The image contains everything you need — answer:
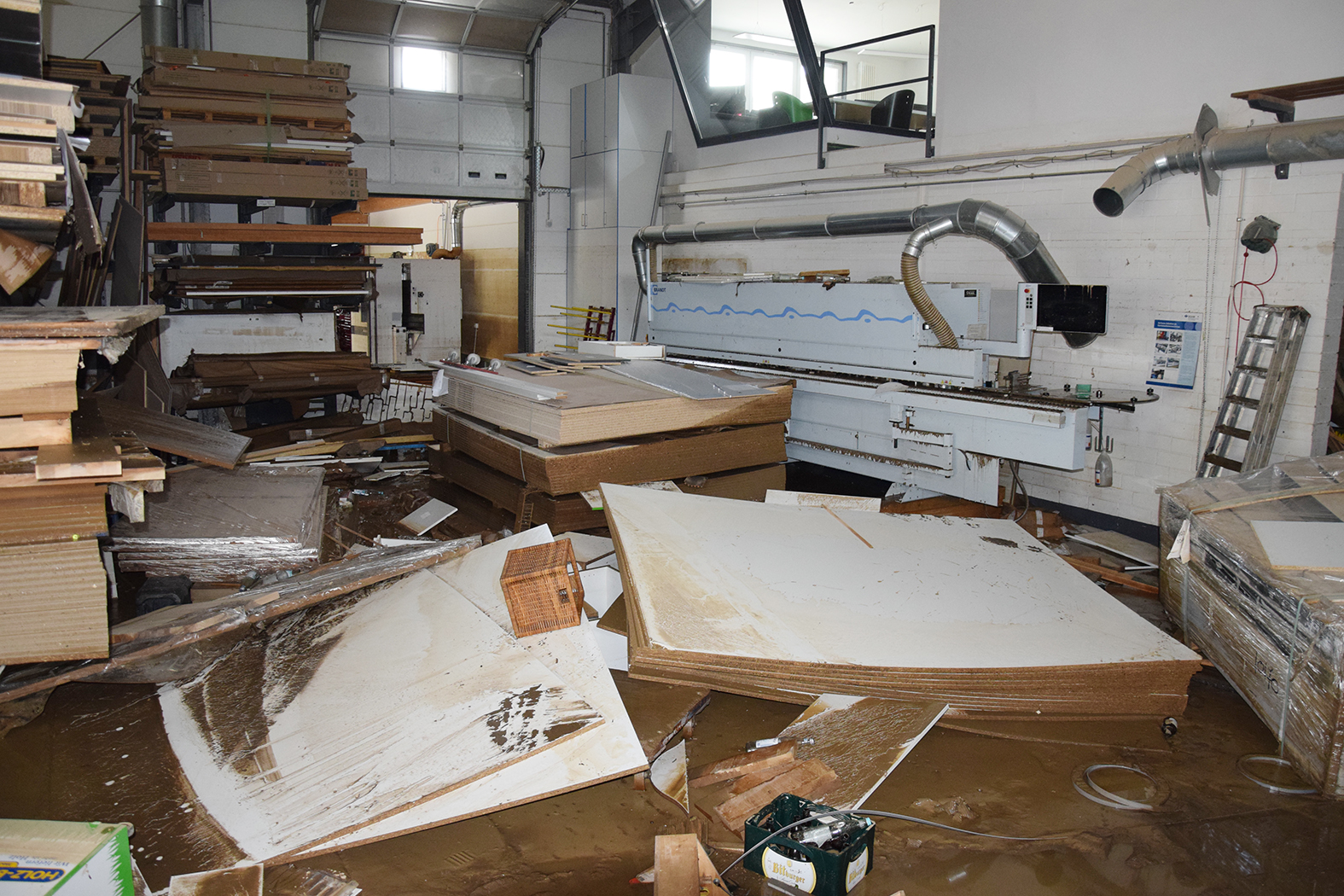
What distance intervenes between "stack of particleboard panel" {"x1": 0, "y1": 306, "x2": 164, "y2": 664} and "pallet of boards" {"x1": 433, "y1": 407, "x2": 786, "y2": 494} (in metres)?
2.27

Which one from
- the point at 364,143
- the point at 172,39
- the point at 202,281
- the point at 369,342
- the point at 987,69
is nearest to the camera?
the point at 987,69

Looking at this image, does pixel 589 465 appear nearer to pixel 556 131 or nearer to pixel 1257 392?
pixel 1257 392

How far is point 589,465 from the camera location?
4840 millimetres

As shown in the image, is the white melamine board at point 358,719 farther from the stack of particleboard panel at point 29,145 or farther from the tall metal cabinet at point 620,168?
the tall metal cabinet at point 620,168

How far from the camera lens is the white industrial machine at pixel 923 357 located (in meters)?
5.16

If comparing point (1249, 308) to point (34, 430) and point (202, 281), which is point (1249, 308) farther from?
point (202, 281)

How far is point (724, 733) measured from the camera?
10.7 feet

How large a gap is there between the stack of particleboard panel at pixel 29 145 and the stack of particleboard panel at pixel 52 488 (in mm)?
311

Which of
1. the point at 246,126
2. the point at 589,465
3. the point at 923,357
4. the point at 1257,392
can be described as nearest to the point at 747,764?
the point at 589,465

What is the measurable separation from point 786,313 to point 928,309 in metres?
1.28

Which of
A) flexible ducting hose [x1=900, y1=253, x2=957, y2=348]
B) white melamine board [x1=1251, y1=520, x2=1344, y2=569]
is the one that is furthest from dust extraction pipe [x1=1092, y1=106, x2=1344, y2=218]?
white melamine board [x1=1251, y1=520, x2=1344, y2=569]

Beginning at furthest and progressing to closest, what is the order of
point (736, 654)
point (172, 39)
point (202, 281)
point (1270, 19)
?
point (172, 39) < point (202, 281) < point (1270, 19) < point (736, 654)

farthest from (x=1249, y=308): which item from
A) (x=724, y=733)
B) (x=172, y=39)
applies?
(x=172, y=39)

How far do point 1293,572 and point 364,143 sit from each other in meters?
9.34
